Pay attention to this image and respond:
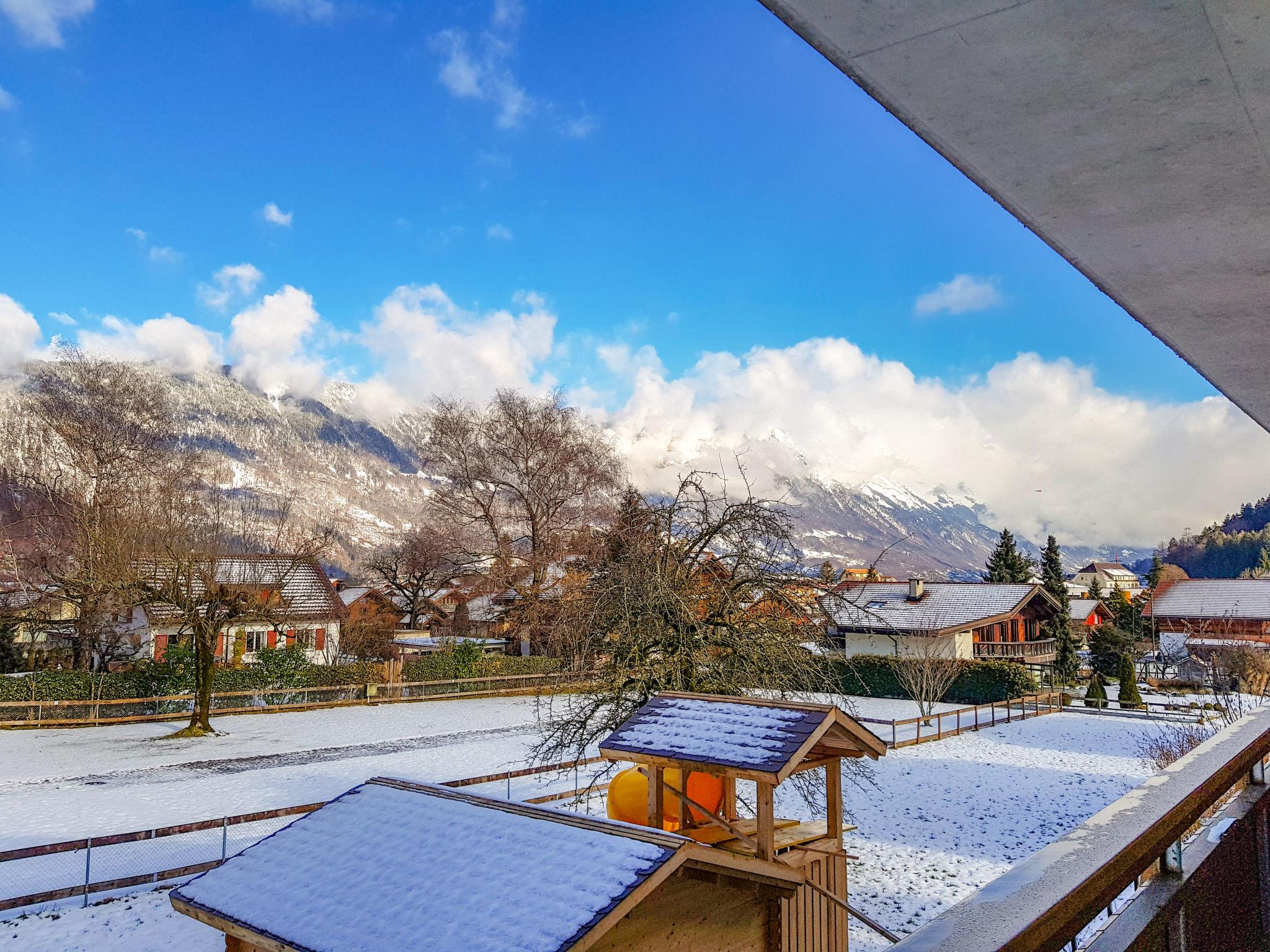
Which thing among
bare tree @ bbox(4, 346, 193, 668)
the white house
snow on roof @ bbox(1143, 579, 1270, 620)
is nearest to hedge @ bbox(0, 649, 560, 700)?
the white house

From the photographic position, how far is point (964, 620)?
1239 inches

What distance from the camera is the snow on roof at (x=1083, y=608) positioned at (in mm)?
49156

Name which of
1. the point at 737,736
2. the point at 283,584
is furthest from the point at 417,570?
the point at 737,736

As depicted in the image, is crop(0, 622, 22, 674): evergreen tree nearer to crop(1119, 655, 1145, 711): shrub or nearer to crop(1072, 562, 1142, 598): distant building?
crop(1119, 655, 1145, 711): shrub

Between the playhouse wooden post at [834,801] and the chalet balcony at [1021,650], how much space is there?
26.2 metres

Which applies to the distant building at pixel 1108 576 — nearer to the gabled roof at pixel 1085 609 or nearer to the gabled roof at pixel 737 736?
the gabled roof at pixel 1085 609

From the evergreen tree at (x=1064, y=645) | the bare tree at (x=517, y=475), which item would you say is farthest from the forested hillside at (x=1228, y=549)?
the bare tree at (x=517, y=475)

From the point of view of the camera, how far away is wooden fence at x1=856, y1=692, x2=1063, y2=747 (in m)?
20.5

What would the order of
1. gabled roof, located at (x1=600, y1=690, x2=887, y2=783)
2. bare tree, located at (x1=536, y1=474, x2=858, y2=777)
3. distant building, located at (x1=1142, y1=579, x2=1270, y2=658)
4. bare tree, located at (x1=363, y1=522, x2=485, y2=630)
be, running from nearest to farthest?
1. gabled roof, located at (x1=600, y1=690, x2=887, y2=783)
2. bare tree, located at (x1=536, y1=474, x2=858, y2=777)
3. bare tree, located at (x1=363, y1=522, x2=485, y2=630)
4. distant building, located at (x1=1142, y1=579, x2=1270, y2=658)

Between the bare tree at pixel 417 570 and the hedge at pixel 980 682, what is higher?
the bare tree at pixel 417 570

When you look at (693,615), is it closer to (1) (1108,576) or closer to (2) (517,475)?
(2) (517,475)

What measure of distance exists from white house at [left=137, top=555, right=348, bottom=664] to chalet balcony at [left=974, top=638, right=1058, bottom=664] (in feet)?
83.0

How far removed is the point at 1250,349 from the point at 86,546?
1042 inches

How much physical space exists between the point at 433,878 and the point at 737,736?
362 centimetres
